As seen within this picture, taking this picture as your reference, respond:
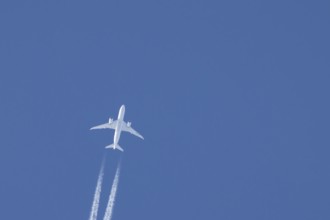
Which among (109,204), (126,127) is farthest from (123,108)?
(109,204)

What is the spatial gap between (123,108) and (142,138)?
7.71 m

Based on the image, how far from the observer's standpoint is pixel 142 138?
170500 mm

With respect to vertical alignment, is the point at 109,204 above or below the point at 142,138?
below

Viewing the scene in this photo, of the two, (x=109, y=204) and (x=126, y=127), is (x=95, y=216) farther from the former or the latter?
(x=126, y=127)

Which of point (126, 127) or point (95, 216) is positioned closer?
point (95, 216)

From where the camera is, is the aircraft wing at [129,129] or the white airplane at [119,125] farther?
the aircraft wing at [129,129]

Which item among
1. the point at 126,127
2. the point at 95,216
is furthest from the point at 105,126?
the point at 95,216

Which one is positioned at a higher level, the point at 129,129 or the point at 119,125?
the point at 129,129

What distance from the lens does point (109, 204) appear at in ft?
535

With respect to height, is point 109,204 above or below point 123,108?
below

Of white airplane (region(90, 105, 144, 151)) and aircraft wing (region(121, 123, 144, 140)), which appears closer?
white airplane (region(90, 105, 144, 151))

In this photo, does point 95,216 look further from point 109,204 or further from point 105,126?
point 105,126

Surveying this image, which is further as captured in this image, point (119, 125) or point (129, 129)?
point (129, 129)

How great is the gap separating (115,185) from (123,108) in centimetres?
1339
